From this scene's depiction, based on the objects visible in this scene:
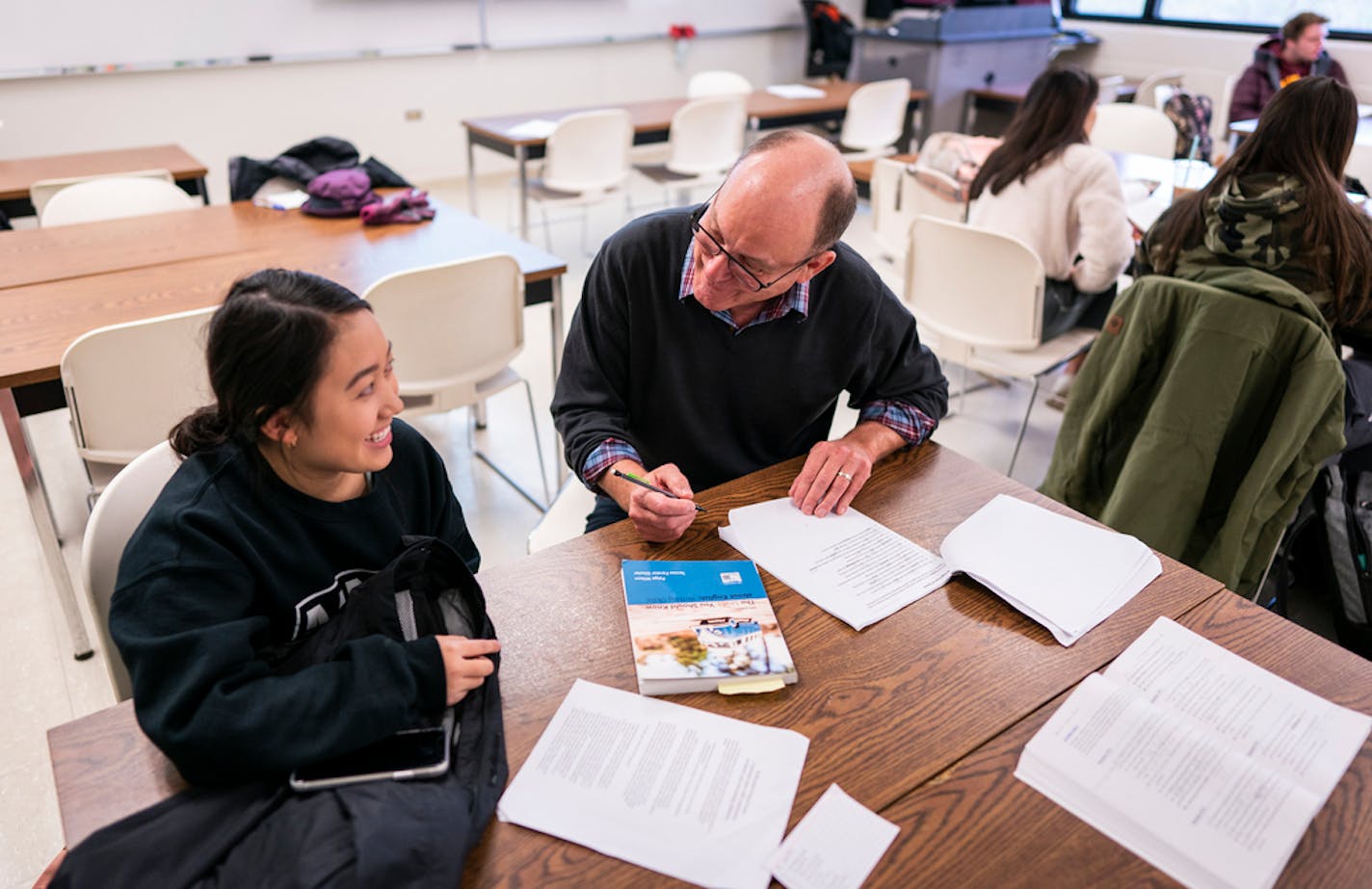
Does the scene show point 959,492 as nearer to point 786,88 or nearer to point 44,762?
point 44,762

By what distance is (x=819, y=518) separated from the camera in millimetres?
1307

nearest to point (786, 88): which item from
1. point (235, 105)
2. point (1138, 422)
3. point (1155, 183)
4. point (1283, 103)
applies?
point (1155, 183)

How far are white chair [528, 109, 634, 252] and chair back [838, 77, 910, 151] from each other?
1.41m

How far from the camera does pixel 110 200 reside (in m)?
2.91

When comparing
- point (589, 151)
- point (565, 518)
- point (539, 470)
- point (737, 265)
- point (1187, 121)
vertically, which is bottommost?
point (539, 470)

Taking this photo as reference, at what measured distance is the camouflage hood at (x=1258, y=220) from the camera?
6.91 feet

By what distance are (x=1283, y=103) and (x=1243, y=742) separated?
1.76 metres

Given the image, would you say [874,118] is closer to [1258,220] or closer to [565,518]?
[1258,220]

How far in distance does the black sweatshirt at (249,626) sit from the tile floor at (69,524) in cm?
71

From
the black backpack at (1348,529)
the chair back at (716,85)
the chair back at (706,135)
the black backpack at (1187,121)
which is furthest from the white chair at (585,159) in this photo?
the black backpack at (1348,529)

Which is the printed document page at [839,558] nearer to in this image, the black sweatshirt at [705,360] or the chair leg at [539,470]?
the black sweatshirt at [705,360]

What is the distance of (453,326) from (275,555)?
4.18 feet

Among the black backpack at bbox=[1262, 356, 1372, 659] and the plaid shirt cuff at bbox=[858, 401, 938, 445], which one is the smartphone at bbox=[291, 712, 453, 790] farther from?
the black backpack at bbox=[1262, 356, 1372, 659]

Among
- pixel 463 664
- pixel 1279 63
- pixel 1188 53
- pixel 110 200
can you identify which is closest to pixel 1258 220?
pixel 463 664
